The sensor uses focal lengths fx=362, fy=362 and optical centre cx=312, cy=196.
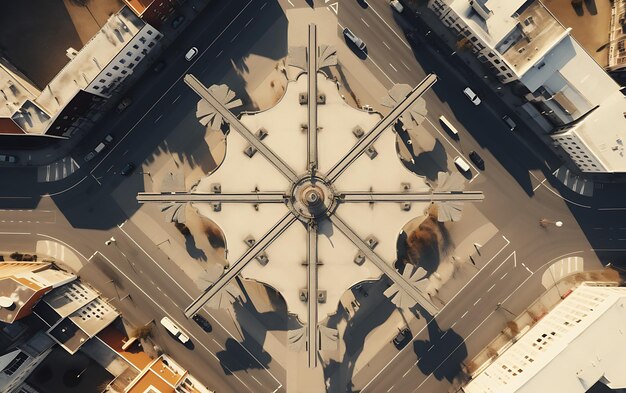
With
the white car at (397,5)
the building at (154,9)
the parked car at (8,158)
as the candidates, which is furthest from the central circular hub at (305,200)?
the parked car at (8,158)


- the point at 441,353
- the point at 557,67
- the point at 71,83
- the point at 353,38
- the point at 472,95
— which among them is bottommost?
the point at 441,353

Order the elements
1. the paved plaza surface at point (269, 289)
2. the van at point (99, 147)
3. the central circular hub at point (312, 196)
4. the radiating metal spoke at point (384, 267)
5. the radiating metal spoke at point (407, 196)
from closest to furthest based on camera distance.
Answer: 1. the radiating metal spoke at point (407, 196)
2. the central circular hub at point (312, 196)
3. the radiating metal spoke at point (384, 267)
4. the paved plaza surface at point (269, 289)
5. the van at point (99, 147)

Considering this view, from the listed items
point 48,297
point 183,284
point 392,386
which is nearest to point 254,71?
point 183,284

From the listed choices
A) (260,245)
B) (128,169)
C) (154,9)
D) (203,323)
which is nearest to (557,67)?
(260,245)

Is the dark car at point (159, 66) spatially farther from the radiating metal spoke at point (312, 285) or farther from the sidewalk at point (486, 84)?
the sidewalk at point (486, 84)

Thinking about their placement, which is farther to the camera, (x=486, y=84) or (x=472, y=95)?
(x=486, y=84)

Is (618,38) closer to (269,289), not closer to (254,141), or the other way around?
(254,141)
